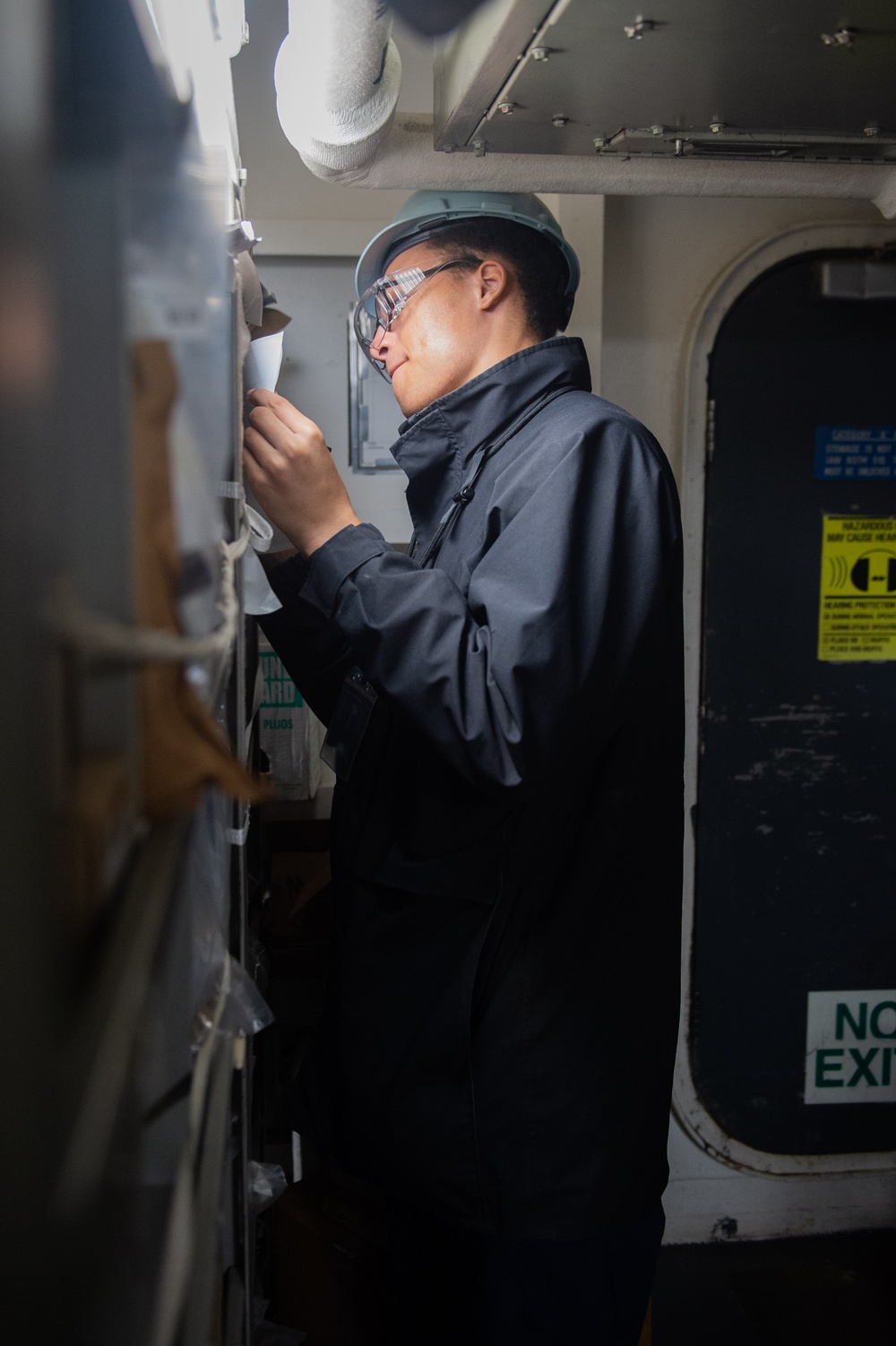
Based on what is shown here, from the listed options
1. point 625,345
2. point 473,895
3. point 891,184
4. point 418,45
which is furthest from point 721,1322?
point 418,45

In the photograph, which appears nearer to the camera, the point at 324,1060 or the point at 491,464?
the point at 491,464

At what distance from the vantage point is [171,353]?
0.37 meters

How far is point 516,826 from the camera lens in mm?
1140

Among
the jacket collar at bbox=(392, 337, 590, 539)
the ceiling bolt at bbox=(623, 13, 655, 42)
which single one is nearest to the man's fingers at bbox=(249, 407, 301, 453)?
the jacket collar at bbox=(392, 337, 590, 539)

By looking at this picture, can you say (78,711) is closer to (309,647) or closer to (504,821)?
(504,821)

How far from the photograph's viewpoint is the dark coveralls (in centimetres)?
99

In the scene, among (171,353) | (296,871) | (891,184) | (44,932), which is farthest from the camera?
(296,871)

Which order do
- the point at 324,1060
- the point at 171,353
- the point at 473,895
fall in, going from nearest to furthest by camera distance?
the point at 171,353, the point at 473,895, the point at 324,1060

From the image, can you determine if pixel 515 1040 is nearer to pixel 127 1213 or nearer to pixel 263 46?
pixel 127 1213

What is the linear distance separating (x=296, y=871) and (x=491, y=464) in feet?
3.78

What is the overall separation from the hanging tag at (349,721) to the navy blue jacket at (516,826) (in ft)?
0.07

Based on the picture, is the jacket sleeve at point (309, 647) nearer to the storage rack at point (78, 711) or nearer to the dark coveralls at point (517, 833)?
the dark coveralls at point (517, 833)

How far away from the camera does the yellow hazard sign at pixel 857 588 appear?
1.99 meters

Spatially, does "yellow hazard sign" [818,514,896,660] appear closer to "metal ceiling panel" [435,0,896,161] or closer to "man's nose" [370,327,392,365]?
"metal ceiling panel" [435,0,896,161]
